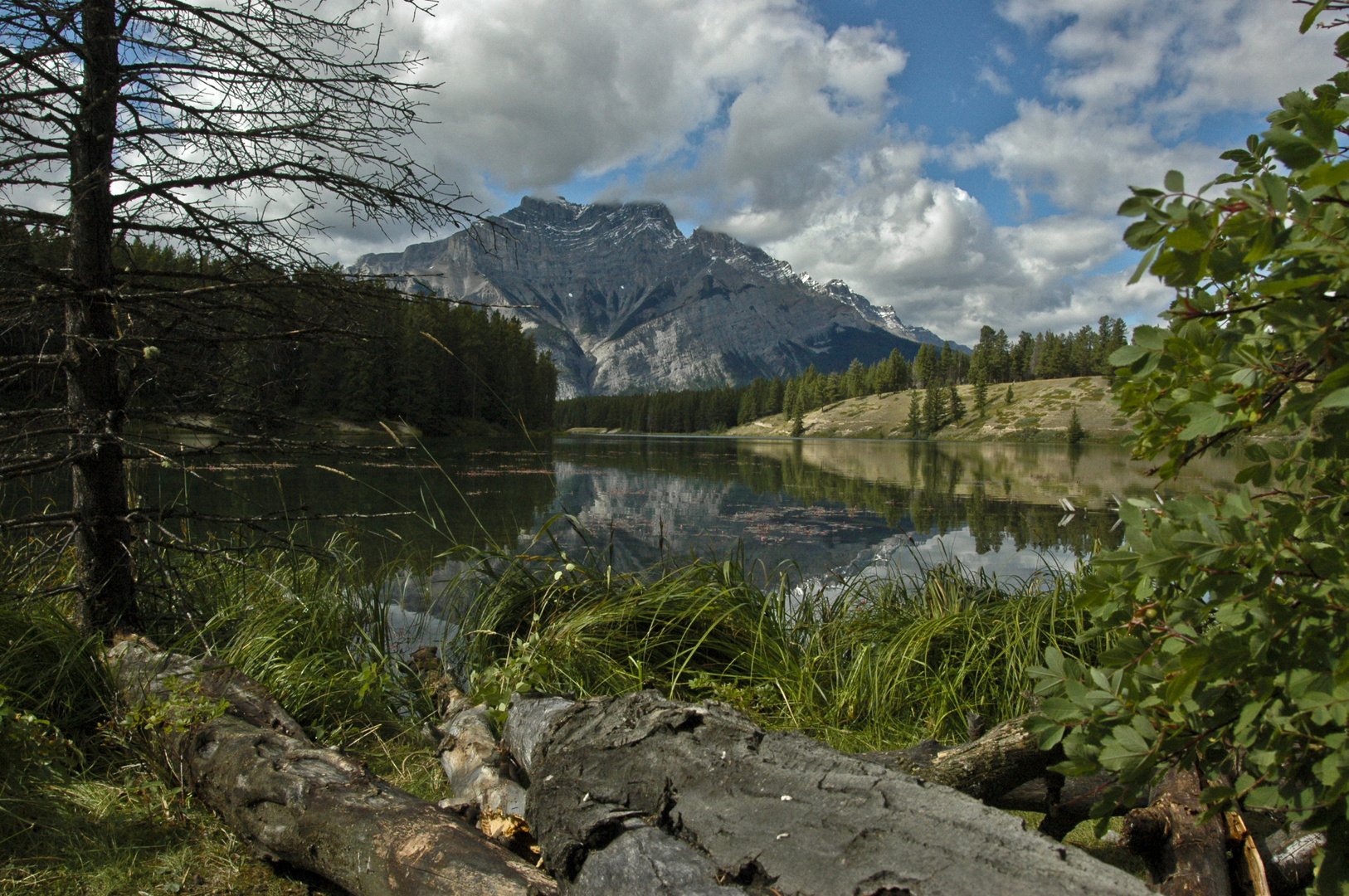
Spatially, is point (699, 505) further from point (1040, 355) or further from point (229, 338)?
point (1040, 355)

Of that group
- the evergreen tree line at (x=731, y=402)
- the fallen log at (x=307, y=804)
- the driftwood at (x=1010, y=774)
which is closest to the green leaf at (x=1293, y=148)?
the driftwood at (x=1010, y=774)

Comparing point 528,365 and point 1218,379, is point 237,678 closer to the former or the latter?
point 1218,379

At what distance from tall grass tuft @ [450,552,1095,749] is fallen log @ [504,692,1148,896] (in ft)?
4.09

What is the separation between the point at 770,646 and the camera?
4133 mm

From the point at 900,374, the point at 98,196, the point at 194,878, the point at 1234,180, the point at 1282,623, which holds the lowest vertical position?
the point at 194,878

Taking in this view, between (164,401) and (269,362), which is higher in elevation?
(269,362)

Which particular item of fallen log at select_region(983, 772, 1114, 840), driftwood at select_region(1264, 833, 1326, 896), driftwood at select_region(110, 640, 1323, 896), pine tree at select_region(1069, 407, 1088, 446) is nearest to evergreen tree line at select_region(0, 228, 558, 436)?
driftwood at select_region(110, 640, 1323, 896)

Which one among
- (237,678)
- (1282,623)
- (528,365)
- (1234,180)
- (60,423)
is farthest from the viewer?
(528,365)

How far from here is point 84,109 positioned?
126 inches

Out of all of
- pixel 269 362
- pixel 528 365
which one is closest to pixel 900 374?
pixel 528 365

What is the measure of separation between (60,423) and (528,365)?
244 ft

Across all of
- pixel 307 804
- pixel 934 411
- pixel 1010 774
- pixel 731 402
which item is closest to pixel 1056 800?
pixel 1010 774

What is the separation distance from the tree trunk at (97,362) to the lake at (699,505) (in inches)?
16.8

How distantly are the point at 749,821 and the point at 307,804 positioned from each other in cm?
144
